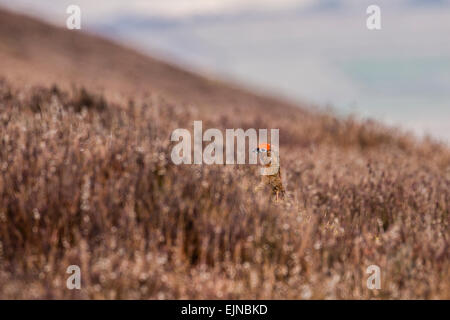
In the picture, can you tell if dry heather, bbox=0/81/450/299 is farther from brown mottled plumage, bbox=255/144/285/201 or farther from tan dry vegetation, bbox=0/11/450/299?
brown mottled plumage, bbox=255/144/285/201

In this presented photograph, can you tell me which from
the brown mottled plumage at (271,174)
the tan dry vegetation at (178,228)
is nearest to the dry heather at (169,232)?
the tan dry vegetation at (178,228)

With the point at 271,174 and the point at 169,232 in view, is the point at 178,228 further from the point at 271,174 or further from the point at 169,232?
the point at 271,174

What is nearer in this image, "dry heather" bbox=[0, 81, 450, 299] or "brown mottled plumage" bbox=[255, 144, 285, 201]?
"dry heather" bbox=[0, 81, 450, 299]

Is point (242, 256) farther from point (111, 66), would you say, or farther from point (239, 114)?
point (111, 66)

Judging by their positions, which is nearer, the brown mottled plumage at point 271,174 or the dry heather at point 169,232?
the dry heather at point 169,232

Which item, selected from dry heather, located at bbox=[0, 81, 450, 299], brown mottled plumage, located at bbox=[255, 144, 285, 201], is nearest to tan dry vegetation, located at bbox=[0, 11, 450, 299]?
dry heather, located at bbox=[0, 81, 450, 299]

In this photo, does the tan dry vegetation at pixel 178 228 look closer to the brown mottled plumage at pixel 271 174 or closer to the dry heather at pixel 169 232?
the dry heather at pixel 169 232

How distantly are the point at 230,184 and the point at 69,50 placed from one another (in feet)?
65.3

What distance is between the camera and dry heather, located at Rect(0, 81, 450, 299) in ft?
9.02

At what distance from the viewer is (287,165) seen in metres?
5.31

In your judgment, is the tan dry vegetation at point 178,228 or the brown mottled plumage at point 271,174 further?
the brown mottled plumage at point 271,174

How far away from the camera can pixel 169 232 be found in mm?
3080

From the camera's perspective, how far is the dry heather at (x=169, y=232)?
9.02 feet
